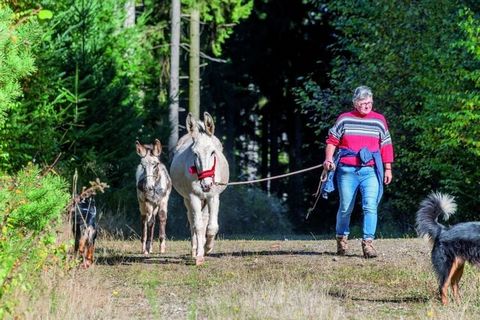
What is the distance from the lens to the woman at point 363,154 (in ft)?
45.7

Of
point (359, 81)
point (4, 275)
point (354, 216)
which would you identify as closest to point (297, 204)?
point (354, 216)

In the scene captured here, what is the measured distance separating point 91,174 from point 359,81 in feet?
26.7

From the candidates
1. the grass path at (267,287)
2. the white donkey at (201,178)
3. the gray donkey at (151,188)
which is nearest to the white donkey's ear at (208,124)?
the white donkey at (201,178)

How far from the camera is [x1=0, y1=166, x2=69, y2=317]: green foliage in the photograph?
9.73 m

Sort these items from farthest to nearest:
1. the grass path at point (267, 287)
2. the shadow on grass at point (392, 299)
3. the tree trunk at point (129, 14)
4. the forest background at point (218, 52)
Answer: the tree trunk at point (129, 14), the forest background at point (218, 52), the shadow on grass at point (392, 299), the grass path at point (267, 287)

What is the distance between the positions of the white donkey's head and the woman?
163 cm

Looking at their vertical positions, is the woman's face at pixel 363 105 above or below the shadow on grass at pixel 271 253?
above

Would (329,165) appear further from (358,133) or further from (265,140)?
(265,140)

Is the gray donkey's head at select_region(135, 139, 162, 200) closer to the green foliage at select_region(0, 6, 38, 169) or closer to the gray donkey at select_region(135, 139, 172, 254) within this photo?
the gray donkey at select_region(135, 139, 172, 254)

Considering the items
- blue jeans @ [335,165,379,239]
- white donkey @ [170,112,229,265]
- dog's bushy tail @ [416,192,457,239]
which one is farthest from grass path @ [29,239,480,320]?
dog's bushy tail @ [416,192,457,239]

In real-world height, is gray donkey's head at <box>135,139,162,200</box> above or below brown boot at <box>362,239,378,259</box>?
above

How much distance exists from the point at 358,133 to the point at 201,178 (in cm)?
233

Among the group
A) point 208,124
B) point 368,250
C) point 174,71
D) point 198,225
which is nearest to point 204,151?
point 208,124

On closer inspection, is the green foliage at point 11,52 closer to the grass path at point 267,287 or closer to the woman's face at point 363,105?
the grass path at point 267,287
